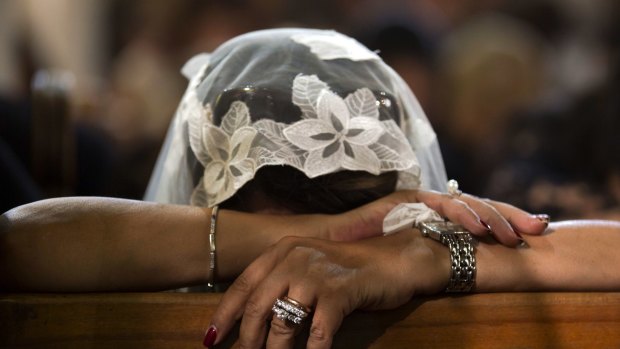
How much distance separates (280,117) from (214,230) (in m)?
0.17

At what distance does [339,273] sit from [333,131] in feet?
0.70

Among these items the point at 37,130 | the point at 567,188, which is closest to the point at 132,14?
the point at 37,130

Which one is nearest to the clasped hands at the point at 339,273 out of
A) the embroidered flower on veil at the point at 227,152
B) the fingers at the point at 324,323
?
the fingers at the point at 324,323

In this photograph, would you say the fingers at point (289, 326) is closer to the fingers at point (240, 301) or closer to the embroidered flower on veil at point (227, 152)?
the fingers at point (240, 301)

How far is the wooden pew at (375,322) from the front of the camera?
0.77 metres

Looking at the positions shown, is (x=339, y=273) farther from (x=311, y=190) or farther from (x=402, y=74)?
(x=402, y=74)

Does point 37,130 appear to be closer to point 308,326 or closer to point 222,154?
point 222,154

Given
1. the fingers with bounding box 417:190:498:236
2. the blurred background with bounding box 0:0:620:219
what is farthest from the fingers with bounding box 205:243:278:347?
the blurred background with bounding box 0:0:620:219

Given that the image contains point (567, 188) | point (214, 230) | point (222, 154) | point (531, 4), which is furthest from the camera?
point (531, 4)

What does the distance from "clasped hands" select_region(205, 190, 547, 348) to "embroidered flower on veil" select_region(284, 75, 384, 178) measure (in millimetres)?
65

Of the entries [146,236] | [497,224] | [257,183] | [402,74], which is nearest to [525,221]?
[497,224]

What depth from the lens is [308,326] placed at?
80 cm

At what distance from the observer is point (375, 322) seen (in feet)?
2.69

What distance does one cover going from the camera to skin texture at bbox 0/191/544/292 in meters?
0.81
